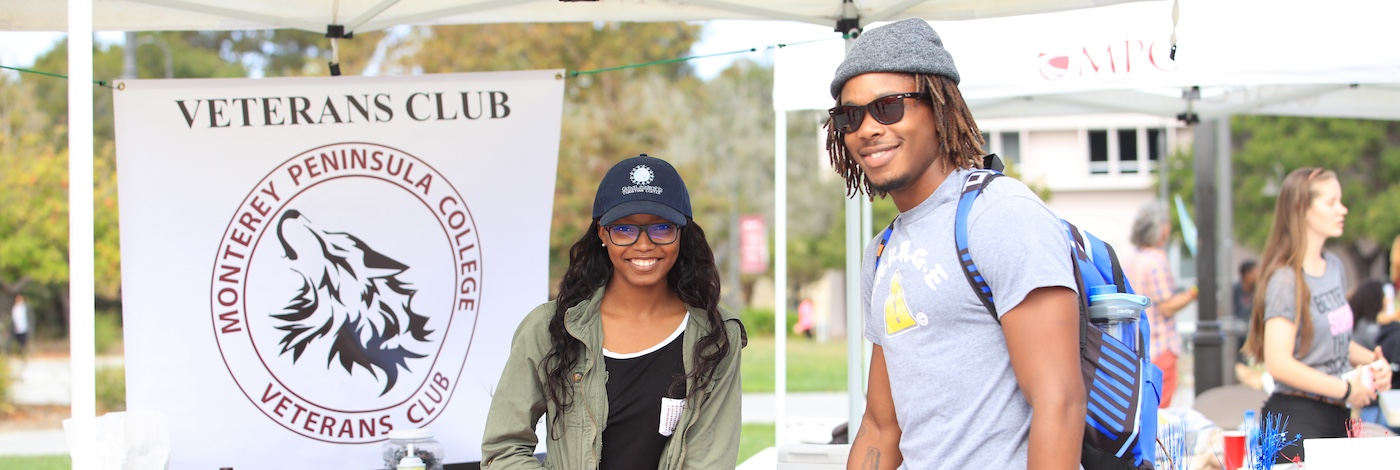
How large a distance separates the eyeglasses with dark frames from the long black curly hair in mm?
124

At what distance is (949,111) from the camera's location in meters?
2.01

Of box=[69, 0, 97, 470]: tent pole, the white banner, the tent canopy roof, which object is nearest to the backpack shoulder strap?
box=[69, 0, 97, 470]: tent pole

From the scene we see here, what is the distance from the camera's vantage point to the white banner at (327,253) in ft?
12.5

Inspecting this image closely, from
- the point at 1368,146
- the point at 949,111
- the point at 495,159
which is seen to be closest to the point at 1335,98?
the point at 495,159

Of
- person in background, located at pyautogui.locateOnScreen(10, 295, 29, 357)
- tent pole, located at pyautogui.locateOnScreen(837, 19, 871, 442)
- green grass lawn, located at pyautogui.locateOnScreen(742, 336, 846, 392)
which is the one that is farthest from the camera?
person in background, located at pyautogui.locateOnScreen(10, 295, 29, 357)

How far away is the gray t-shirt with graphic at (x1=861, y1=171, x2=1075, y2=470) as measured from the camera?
181 cm

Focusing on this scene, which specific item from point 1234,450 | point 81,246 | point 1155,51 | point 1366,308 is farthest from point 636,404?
point 1366,308

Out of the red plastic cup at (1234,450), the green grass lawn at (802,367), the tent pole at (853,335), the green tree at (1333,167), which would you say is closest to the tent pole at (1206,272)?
the green grass lawn at (802,367)

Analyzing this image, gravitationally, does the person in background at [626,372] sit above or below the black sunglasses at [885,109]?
below

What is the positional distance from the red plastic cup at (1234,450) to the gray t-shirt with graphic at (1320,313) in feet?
1.86

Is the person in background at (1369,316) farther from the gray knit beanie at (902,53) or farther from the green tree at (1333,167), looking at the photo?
the green tree at (1333,167)

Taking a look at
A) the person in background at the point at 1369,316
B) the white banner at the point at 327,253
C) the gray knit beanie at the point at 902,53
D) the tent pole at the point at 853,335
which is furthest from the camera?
the person in background at the point at 1369,316

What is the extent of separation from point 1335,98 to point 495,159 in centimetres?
525

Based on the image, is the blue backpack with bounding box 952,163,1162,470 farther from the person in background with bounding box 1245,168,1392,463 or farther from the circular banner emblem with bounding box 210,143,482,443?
the person in background with bounding box 1245,168,1392,463
